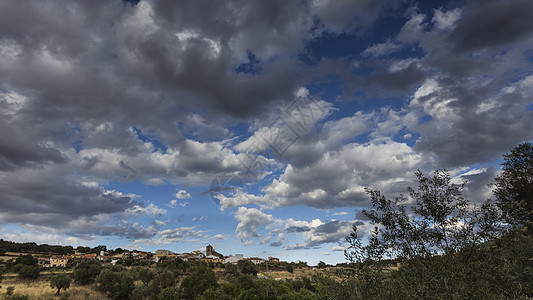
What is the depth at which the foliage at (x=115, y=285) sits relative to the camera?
50531 millimetres

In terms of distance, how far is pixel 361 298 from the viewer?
32.4 feet

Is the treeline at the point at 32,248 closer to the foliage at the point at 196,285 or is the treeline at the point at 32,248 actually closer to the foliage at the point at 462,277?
the foliage at the point at 196,285

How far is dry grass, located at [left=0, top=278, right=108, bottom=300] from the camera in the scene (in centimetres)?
4434

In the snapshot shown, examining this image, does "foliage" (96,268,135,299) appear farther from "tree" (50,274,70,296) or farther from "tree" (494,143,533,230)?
"tree" (494,143,533,230)

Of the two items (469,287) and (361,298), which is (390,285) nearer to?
(361,298)

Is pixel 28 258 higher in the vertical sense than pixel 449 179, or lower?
lower

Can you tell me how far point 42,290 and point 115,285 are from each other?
A: 12054 mm

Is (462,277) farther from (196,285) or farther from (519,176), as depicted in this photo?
(196,285)

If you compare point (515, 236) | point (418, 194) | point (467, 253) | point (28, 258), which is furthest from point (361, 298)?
point (28, 258)

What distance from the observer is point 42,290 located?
4797cm

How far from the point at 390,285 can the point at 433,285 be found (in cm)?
143

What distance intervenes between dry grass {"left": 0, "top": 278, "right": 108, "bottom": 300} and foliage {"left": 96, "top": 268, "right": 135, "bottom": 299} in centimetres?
144

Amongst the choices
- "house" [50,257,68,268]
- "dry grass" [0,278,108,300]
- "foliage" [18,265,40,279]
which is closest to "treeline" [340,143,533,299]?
"dry grass" [0,278,108,300]

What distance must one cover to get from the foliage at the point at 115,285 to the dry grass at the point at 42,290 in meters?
1.44
